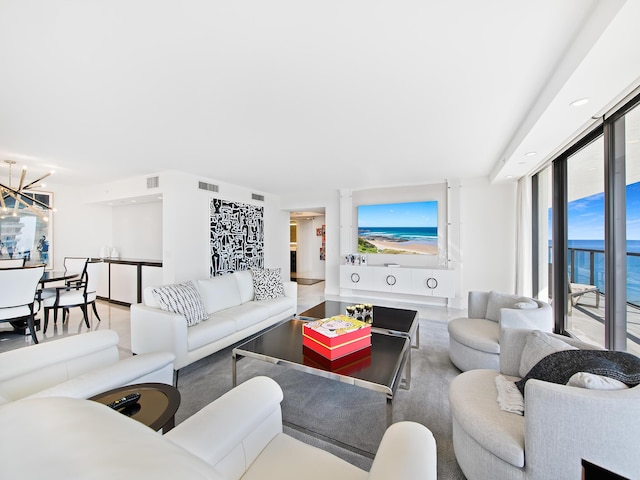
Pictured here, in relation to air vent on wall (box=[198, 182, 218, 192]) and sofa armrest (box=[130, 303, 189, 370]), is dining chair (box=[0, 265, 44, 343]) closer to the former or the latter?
sofa armrest (box=[130, 303, 189, 370])

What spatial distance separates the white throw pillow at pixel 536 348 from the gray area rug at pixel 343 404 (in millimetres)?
701

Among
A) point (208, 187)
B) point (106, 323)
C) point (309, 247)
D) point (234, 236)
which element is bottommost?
point (106, 323)

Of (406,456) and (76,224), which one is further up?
(76,224)

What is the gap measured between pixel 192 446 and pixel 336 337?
117 cm

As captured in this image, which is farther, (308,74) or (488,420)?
(308,74)

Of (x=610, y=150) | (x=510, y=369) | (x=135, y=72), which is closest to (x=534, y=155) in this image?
(x=610, y=150)

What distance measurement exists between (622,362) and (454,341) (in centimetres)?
154

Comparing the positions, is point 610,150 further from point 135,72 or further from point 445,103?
point 135,72

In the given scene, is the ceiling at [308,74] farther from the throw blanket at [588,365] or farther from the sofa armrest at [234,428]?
the sofa armrest at [234,428]

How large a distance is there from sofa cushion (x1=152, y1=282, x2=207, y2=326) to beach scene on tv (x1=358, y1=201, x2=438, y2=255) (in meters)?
3.91

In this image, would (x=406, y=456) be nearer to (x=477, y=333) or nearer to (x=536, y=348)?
(x=536, y=348)

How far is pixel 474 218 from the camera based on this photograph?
Answer: 17.0ft

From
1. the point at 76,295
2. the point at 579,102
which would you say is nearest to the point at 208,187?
the point at 76,295

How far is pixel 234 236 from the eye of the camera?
562 cm
